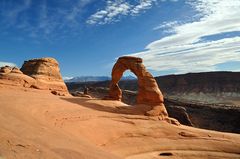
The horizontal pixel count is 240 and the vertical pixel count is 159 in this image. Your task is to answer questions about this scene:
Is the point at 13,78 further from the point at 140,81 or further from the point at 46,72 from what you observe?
the point at 140,81

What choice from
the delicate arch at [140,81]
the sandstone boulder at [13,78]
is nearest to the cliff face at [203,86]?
the delicate arch at [140,81]

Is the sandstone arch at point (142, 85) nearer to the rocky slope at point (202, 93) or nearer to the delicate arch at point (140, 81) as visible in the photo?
the delicate arch at point (140, 81)

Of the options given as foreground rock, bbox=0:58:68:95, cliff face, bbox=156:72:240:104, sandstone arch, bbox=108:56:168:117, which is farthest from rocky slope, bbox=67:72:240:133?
foreground rock, bbox=0:58:68:95

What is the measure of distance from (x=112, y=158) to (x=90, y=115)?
5.92 meters

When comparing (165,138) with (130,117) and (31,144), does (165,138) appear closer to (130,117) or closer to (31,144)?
(130,117)

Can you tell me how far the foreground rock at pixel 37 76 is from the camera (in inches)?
754

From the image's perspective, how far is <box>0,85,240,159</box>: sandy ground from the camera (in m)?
9.02

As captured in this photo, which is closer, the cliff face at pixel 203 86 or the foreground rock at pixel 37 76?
the foreground rock at pixel 37 76

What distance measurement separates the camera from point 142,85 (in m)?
21.0

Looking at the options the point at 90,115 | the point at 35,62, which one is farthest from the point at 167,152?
the point at 35,62

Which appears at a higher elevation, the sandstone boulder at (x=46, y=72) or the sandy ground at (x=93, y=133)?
the sandstone boulder at (x=46, y=72)

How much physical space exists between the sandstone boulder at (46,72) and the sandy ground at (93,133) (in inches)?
184

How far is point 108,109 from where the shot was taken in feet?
60.9

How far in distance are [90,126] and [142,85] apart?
706 centimetres
